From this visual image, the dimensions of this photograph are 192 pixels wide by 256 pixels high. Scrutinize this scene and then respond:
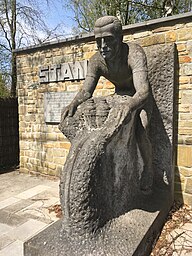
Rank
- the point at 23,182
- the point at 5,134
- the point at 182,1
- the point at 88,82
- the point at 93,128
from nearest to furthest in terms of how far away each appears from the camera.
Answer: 1. the point at 93,128
2. the point at 88,82
3. the point at 23,182
4. the point at 5,134
5. the point at 182,1

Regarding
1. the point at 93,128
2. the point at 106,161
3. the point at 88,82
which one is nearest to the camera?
the point at 106,161

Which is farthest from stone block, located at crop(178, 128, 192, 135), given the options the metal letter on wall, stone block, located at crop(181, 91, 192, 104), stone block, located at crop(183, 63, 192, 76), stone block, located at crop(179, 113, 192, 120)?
the metal letter on wall

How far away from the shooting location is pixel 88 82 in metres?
2.22

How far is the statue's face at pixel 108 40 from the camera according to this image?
1.81 metres

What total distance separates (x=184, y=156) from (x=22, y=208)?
2.22m

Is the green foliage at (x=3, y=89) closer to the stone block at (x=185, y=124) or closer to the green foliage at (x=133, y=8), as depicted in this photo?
the green foliage at (x=133, y=8)

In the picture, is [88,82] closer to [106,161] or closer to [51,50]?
[106,161]

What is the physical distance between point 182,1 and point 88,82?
8.43 meters

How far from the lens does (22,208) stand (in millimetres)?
2949

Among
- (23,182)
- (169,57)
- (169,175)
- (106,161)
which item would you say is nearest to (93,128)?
(106,161)

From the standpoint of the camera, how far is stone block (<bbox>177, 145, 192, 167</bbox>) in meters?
2.93

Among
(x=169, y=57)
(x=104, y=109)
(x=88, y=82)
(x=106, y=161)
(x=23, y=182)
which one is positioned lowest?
(x=23, y=182)

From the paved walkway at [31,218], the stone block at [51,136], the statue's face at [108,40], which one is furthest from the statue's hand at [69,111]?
the stone block at [51,136]

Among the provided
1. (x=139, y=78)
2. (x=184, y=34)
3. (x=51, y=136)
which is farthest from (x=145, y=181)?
(x=51, y=136)
